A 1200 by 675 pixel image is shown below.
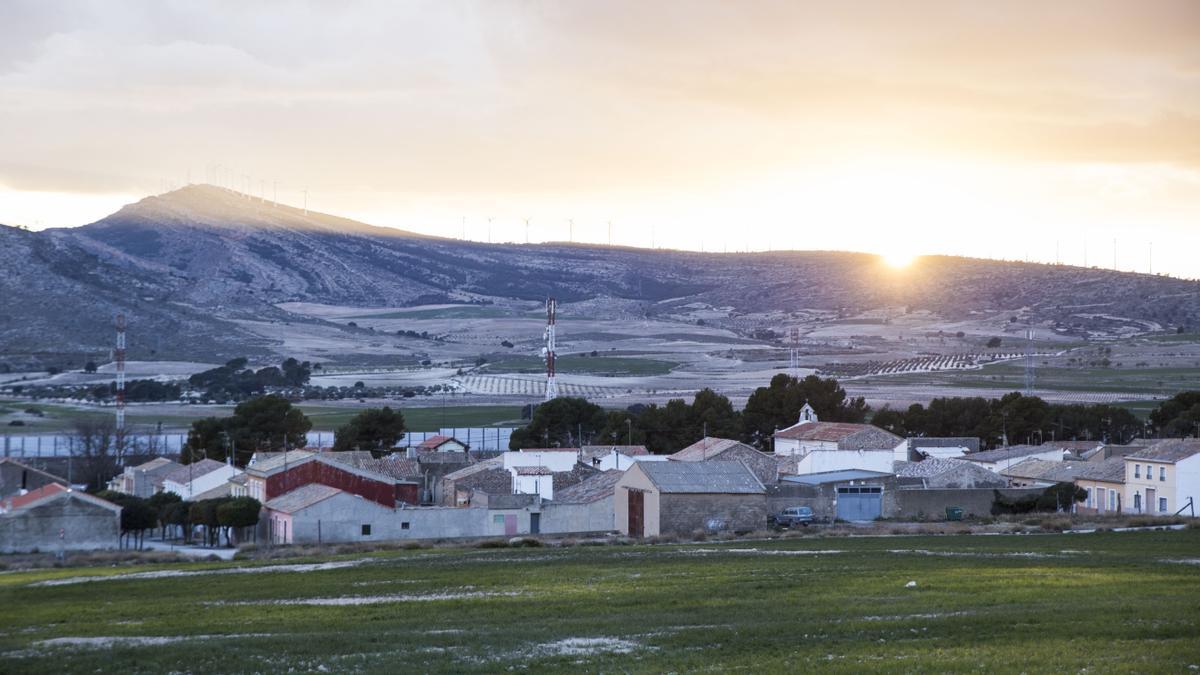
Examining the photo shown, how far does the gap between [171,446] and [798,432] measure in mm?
37739

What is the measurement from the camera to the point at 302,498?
48.7 m

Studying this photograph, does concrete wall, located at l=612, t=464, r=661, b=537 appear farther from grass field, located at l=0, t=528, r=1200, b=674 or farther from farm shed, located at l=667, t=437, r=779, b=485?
grass field, located at l=0, t=528, r=1200, b=674

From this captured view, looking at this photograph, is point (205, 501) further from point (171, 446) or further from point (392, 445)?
point (171, 446)

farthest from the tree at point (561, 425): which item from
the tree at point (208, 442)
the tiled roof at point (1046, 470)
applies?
the tiled roof at point (1046, 470)

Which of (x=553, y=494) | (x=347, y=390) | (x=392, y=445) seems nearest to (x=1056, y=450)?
(x=553, y=494)

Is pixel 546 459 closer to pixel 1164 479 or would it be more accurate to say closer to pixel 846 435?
pixel 846 435

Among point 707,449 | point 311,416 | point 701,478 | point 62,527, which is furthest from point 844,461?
point 311,416

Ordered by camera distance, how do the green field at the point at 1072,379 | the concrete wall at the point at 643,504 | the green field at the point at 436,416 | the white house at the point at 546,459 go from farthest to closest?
1. the green field at the point at 1072,379
2. the green field at the point at 436,416
3. the white house at the point at 546,459
4. the concrete wall at the point at 643,504

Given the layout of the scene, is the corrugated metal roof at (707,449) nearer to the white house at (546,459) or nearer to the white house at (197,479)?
the white house at (546,459)

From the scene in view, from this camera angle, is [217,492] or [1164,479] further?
[217,492]

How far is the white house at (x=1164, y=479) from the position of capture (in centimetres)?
4994

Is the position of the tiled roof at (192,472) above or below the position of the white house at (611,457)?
below

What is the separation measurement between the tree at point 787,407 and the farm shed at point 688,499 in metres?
30.4

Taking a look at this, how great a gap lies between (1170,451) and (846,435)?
48.7 feet
